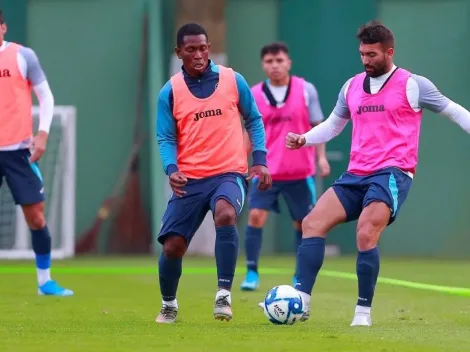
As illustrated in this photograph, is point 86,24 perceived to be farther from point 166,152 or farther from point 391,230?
point 166,152

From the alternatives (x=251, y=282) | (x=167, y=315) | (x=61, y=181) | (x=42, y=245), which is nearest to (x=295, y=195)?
(x=251, y=282)

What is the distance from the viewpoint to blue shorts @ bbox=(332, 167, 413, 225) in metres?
8.46

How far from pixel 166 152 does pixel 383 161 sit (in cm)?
147

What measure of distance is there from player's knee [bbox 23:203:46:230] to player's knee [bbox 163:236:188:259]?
2664mm

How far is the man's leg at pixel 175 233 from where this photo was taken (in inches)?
342

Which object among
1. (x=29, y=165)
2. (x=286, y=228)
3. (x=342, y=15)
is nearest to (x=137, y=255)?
(x=286, y=228)

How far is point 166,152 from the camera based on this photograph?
876cm

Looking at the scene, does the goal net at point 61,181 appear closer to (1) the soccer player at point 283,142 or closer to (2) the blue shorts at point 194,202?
(1) the soccer player at point 283,142

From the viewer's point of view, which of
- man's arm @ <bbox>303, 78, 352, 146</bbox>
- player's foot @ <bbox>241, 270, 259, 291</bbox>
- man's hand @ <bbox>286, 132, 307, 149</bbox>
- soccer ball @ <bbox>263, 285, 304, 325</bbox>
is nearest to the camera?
soccer ball @ <bbox>263, 285, 304, 325</bbox>

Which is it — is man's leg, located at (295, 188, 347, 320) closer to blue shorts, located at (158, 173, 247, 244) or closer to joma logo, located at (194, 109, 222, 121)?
blue shorts, located at (158, 173, 247, 244)

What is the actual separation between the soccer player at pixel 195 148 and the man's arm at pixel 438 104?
3.89ft

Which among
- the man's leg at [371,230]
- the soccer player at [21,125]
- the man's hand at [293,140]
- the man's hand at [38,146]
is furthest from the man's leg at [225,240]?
the soccer player at [21,125]

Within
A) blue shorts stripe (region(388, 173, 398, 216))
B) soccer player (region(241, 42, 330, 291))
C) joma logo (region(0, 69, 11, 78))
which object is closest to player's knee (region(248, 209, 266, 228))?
soccer player (region(241, 42, 330, 291))

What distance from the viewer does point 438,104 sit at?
8672 mm
